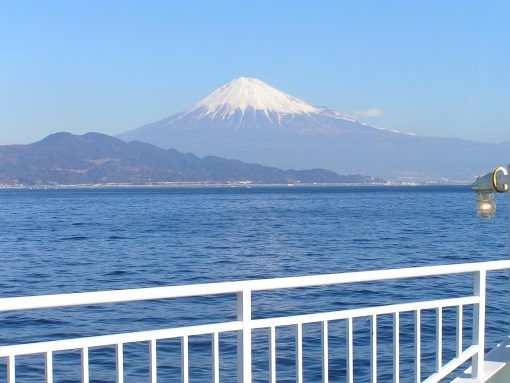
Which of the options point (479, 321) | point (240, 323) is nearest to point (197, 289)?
point (240, 323)

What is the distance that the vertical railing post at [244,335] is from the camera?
157 inches

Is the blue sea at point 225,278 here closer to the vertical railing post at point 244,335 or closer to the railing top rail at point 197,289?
the railing top rail at point 197,289

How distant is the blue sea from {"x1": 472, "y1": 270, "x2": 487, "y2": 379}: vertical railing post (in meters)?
4.50

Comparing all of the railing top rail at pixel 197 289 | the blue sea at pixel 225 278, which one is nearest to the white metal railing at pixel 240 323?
the railing top rail at pixel 197 289

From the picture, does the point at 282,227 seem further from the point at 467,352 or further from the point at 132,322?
the point at 467,352

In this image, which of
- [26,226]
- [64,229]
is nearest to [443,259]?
[64,229]

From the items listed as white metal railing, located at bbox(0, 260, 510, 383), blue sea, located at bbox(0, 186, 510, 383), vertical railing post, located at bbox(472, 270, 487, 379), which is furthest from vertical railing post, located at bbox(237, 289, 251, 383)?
blue sea, located at bbox(0, 186, 510, 383)

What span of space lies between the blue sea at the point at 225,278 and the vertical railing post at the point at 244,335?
18.9 feet

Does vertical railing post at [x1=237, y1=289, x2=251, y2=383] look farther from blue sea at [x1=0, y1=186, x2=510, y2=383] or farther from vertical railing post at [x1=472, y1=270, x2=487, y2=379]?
blue sea at [x1=0, y1=186, x2=510, y2=383]

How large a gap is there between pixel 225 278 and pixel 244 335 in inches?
781

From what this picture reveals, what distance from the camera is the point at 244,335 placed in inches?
159

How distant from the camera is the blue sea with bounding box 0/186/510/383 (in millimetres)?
11078

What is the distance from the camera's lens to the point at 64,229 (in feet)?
164

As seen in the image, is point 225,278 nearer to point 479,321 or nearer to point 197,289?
point 479,321
